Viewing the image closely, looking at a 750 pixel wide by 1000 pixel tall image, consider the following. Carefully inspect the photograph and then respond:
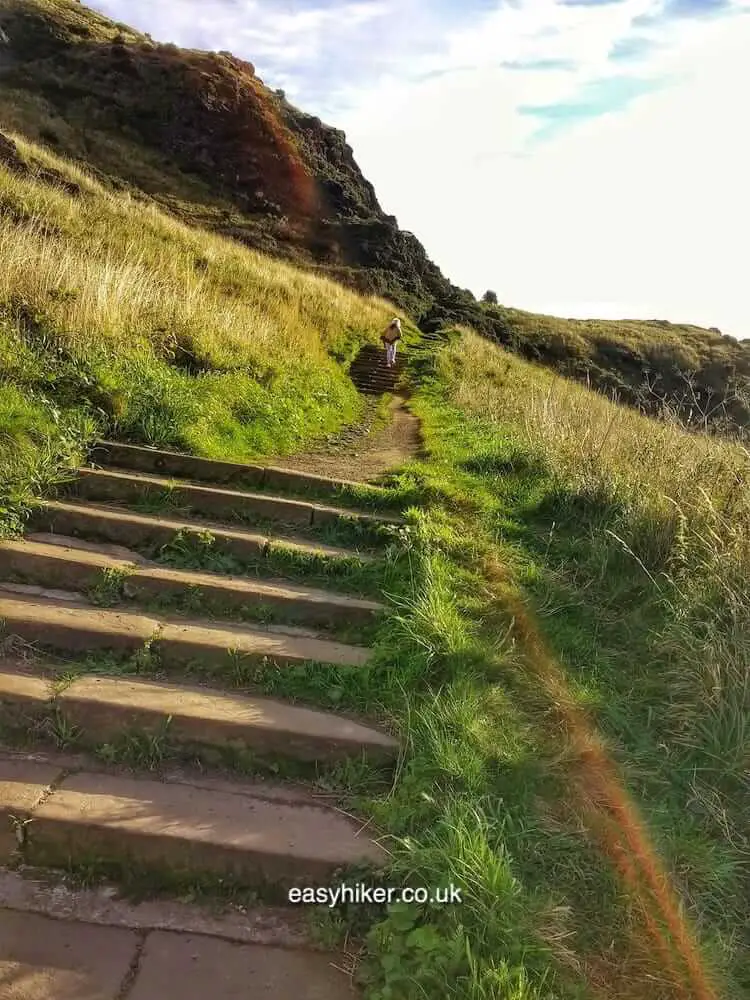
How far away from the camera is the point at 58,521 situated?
14.5 feet

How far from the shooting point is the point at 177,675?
3.34m

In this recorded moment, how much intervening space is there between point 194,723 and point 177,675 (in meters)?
0.48

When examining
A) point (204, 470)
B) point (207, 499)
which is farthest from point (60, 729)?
point (204, 470)

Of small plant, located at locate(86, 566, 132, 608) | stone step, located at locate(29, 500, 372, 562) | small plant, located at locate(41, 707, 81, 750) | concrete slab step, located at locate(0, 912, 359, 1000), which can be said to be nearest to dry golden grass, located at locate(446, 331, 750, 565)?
stone step, located at locate(29, 500, 372, 562)

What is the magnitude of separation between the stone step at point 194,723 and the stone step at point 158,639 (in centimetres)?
37

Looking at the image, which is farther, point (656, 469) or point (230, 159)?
point (230, 159)

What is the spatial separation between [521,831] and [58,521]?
3368 mm

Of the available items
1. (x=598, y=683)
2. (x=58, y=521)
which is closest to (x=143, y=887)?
(x=598, y=683)

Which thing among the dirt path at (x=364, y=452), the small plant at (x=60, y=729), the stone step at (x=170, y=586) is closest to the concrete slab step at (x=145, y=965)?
the small plant at (x=60, y=729)

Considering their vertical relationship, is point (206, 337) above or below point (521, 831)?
above

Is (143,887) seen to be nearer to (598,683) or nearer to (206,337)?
(598,683)

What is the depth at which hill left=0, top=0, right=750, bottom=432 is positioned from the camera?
1135 inches

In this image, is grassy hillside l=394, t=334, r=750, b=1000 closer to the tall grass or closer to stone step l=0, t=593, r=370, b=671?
stone step l=0, t=593, r=370, b=671

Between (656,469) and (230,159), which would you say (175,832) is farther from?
(230,159)
